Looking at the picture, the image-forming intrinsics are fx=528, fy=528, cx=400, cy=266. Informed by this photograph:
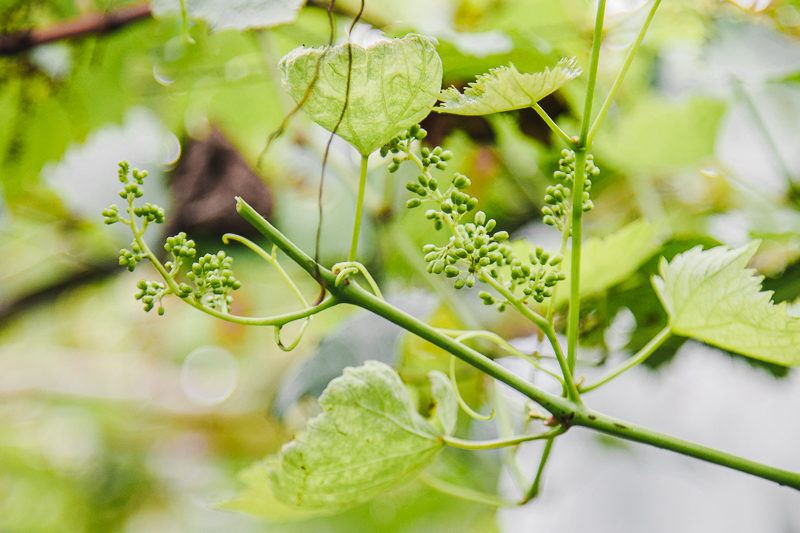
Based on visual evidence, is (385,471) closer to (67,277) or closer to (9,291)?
(67,277)

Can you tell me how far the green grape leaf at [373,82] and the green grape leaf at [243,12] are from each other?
0.07m

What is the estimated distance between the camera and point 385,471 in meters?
0.24

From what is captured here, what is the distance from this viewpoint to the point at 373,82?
19cm

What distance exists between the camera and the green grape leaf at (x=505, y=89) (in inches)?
6.9

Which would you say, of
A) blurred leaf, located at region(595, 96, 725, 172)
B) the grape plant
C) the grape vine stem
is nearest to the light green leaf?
the grape plant

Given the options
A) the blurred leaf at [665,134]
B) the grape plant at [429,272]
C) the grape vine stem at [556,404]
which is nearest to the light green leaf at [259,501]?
the grape plant at [429,272]

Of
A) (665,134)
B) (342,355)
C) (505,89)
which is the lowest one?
(342,355)

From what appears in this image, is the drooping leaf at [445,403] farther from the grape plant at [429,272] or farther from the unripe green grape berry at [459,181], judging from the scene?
the unripe green grape berry at [459,181]

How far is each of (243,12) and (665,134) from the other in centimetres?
38

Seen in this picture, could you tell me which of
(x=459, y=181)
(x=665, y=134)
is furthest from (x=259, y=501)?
(x=665, y=134)

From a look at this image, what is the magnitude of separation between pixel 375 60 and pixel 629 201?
524mm

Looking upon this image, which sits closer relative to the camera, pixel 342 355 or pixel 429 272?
pixel 429 272

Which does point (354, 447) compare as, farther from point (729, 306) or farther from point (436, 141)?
point (436, 141)

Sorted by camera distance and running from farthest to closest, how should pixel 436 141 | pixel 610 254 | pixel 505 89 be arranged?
pixel 436 141, pixel 610 254, pixel 505 89
